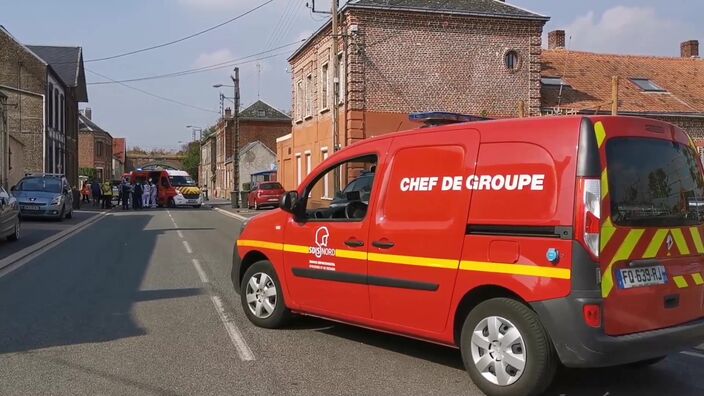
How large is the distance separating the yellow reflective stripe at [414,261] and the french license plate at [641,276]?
120 centimetres

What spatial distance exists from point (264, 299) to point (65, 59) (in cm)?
4998

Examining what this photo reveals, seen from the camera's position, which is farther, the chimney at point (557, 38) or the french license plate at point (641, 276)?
the chimney at point (557, 38)

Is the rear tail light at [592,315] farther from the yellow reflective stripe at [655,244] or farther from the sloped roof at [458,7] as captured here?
the sloped roof at [458,7]

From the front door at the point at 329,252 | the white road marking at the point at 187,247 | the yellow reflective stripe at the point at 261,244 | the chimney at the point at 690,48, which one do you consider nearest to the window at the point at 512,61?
the chimney at the point at 690,48

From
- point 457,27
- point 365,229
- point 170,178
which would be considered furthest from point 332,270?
point 170,178

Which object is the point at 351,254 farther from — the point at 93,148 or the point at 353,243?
the point at 93,148

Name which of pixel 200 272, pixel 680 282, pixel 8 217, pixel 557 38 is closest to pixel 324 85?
pixel 557 38

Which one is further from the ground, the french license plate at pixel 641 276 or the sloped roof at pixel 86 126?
the sloped roof at pixel 86 126

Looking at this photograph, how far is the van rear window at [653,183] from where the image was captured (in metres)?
4.74

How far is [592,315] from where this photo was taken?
451 centimetres

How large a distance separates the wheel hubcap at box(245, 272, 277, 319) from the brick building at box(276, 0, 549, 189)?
19.0 m

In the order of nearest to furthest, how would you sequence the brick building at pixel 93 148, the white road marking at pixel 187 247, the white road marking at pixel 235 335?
the white road marking at pixel 235 335 < the white road marking at pixel 187 247 < the brick building at pixel 93 148

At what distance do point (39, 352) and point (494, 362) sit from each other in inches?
161

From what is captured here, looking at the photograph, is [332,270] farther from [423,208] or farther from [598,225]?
[598,225]
